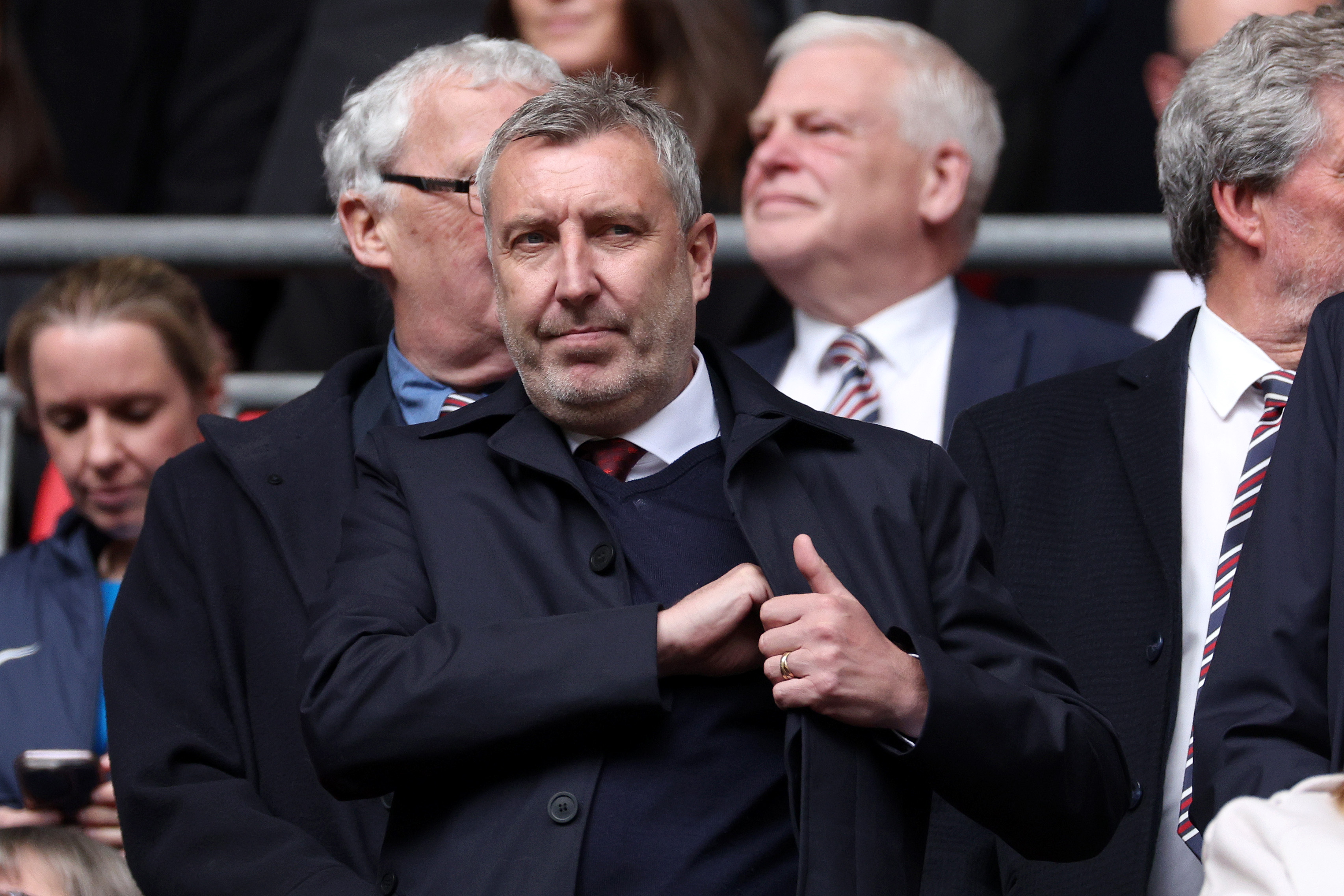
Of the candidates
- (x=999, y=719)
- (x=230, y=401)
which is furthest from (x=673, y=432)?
(x=230, y=401)

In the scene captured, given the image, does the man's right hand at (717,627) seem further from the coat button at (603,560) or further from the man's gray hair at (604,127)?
the man's gray hair at (604,127)

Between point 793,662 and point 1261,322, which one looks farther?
point 1261,322

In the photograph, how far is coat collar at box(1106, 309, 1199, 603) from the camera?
284 centimetres

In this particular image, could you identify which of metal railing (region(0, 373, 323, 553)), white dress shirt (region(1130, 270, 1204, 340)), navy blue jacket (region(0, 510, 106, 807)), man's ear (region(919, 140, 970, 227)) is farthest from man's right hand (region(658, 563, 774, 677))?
white dress shirt (region(1130, 270, 1204, 340))

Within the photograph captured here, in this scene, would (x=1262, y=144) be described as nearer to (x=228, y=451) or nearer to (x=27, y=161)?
(x=228, y=451)

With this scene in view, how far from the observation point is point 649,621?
2182 millimetres

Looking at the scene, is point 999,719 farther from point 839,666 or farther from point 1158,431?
point 1158,431

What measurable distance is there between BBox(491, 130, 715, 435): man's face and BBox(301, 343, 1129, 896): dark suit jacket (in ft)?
0.29

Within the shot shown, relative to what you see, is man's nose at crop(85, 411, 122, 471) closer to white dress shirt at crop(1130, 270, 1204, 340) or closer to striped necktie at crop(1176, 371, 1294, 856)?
striped necktie at crop(1176, 371, 1294, 856)

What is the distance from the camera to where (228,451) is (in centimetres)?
280

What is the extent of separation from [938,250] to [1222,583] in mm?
1459

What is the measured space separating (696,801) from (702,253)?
2.50 ft

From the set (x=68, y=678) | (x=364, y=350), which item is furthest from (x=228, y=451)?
(x=68, y=678)

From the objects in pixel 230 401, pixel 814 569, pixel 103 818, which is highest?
pixel 814 569
